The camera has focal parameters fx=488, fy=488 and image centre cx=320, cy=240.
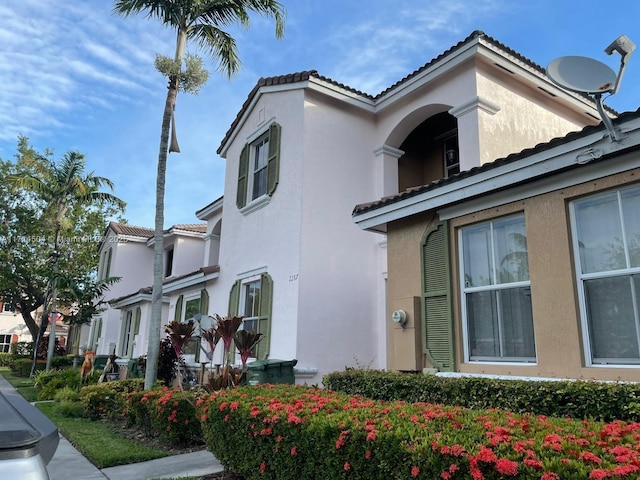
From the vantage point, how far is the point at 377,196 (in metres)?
11.4

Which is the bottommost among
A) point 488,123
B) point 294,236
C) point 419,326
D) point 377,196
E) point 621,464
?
point 621,464

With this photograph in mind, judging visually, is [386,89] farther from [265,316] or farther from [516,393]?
[516,393]

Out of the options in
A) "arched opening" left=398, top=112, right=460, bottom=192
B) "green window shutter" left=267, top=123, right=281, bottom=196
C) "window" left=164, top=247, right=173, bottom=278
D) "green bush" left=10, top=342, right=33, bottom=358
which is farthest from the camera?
"green bush" left=10, top=342, right=33, bottom=358

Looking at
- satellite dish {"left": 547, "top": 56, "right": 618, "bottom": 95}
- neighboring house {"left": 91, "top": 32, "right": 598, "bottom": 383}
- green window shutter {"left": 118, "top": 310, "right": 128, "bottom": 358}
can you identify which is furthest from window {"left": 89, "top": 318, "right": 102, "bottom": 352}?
satellite dish {"left": 547, "top": 56, "right": 618, "bottom": 95}

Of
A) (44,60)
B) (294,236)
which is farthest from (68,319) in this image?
(294,236)

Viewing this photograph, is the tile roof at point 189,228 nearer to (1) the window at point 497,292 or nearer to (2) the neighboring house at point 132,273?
(2) the neighboring house at point 132,273

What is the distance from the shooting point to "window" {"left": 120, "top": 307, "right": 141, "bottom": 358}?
2020 centimetres

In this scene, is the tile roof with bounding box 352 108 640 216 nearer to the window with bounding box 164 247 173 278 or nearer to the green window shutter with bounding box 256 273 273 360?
the green window shutter with bounding box 256 273 273 360

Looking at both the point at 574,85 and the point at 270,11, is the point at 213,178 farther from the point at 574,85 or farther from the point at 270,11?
the point at 574,85

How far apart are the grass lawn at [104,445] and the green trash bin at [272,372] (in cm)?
220

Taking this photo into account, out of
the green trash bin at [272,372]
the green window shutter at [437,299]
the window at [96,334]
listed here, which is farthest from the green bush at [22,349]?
the green window shutter at [437,299]

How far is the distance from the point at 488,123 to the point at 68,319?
69.3 ft

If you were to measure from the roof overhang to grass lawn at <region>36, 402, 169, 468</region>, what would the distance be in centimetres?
507

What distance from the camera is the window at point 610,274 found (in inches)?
193
